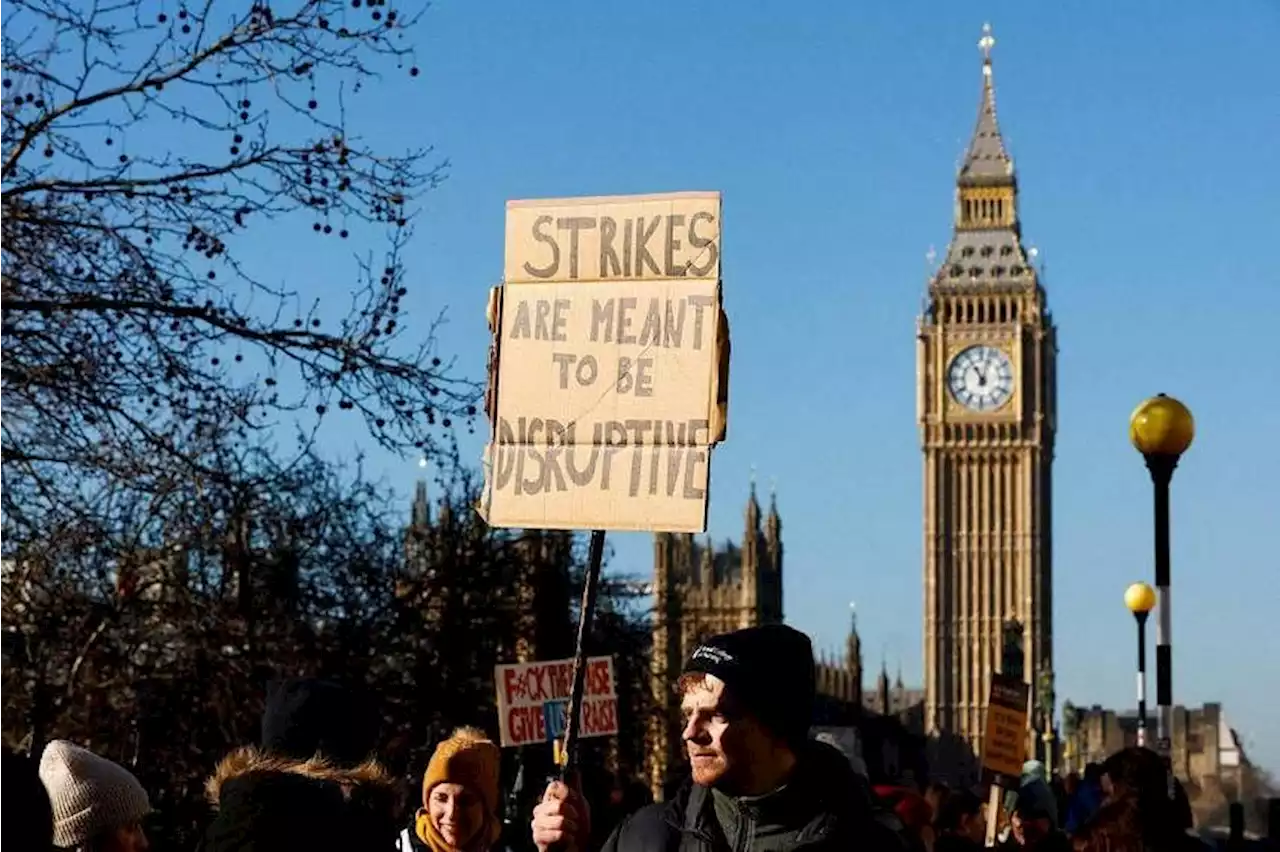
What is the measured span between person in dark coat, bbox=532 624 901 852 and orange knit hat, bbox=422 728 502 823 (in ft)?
4.53

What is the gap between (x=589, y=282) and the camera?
5.88 metres

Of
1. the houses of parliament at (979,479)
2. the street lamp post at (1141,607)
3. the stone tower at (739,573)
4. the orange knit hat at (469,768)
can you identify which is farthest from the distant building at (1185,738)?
the orange knit hat at (469,768)

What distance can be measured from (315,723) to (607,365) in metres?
0.97

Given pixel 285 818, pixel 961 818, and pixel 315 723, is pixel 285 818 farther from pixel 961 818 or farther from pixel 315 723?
pixel 961 818

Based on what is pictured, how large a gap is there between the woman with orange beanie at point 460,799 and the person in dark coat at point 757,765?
1368 millimetres

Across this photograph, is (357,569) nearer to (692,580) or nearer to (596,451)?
(596,451)

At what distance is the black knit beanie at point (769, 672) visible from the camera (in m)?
4.77

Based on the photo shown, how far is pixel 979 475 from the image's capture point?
12275 cm

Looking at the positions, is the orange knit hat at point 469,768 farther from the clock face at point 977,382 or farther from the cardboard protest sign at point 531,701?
the clock face at point 977,382

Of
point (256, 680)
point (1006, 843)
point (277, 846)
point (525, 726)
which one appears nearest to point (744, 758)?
point (277, 846)

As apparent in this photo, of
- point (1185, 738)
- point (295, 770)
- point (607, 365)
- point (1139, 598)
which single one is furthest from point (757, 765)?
point (1185, 738)

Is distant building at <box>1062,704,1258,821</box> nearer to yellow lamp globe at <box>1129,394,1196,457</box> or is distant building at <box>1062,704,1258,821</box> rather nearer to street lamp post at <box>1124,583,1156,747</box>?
street lamp post at <box>1124,583,1156,747</box>

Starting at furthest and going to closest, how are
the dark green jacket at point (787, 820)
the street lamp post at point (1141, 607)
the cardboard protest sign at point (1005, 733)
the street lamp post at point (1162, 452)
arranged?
1. the street lamp post at point (1141, 607)
2. the cardboard protest sign at point (1005, 733)
3. the street lamp post at point (1162, 452)
4. the dark green jacket at point (787, 820)

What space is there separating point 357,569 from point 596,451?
21.3 m
